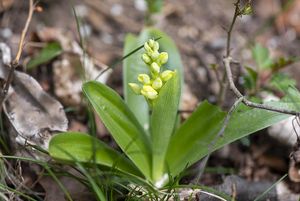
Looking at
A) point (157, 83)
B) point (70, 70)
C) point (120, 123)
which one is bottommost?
point (120, 123)

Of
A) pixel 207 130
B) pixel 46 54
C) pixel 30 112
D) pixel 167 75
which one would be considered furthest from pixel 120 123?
pixel 46 54

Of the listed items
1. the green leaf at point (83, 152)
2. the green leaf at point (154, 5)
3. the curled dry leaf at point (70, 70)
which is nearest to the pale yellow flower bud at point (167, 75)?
the green leaf at point (83, 152)

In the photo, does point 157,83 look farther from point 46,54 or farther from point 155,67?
point 46,54

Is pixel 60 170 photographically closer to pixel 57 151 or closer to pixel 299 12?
pixel 57 151

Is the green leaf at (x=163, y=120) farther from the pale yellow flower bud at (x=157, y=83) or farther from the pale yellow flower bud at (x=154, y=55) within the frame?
the pale yellow flower bud at (x=154, y=55)

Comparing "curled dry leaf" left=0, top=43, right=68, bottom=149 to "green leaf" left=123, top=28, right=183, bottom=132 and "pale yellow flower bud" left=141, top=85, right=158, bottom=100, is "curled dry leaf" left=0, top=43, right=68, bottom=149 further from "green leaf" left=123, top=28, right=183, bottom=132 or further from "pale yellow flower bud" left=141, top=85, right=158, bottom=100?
"pale yellow flower bud" left=141, top=85, right=158, bottom=100

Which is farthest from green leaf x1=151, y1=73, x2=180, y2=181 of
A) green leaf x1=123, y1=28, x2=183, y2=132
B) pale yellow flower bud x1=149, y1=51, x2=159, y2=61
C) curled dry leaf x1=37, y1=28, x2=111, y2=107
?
curled dry leaf x1=37, y1=28, x2=111, y2=107
